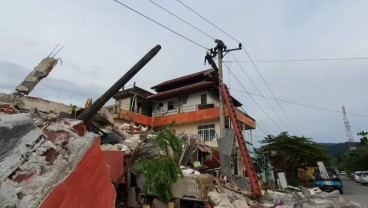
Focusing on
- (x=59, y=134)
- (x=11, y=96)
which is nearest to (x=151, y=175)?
(x=59, y=134)

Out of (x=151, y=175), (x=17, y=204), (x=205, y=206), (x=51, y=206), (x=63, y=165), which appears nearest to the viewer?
(x=17, y=204)

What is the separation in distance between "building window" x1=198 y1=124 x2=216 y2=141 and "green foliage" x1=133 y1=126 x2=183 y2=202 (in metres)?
18.4

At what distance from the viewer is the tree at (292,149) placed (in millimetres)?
31203

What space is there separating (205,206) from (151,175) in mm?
2246

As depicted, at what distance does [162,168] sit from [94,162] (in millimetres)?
5662

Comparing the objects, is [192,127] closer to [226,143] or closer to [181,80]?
[181,80]

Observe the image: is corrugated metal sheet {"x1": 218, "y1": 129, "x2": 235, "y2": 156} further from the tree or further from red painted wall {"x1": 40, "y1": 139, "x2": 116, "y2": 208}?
the tree

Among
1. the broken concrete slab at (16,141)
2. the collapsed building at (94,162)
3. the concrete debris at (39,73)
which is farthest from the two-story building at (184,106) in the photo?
the broken concrete slab at (16,141)

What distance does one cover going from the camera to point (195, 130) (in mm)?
30000

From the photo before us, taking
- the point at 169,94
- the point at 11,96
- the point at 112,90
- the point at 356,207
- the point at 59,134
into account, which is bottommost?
the point at 356,207

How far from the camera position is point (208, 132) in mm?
29078

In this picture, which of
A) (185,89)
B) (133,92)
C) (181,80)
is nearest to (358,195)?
(185,89)

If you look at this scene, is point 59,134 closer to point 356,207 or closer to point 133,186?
point 133,186

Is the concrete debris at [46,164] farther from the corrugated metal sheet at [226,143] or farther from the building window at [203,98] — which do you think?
the building window at [203,98]
